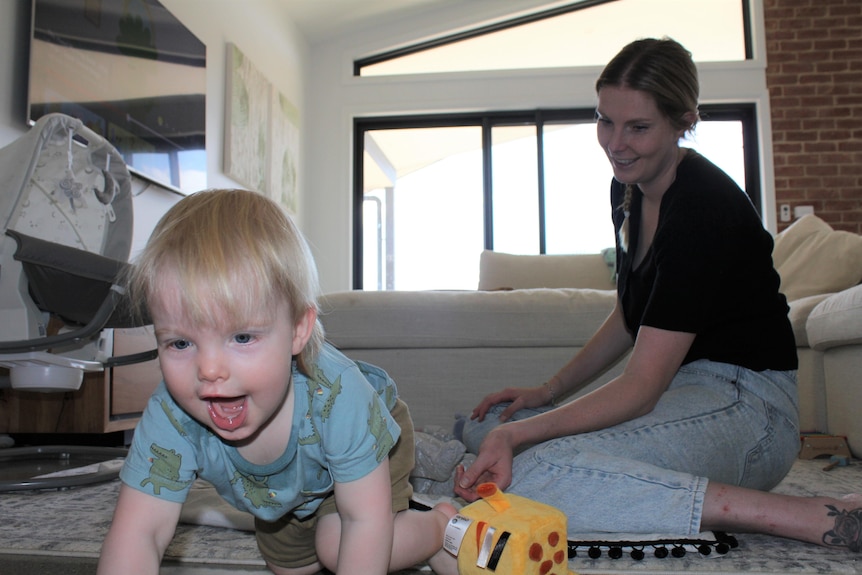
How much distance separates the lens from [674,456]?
1.09 metres

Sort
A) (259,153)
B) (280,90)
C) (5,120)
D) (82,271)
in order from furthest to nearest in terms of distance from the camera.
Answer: (280,90)
(259,153)
(5,120)
(82,271)

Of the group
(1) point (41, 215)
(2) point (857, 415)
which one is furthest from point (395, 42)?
(2) point (857, 415)

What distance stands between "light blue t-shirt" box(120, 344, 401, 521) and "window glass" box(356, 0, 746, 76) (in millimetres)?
4840

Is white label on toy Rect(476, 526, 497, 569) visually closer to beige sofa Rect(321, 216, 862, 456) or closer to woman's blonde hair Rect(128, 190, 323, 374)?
woman's blonde hair Rect(128, 190, 323, 374)

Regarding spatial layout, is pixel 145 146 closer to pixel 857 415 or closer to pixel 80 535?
pixel 80 535

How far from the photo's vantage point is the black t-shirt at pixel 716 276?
1.06 meters

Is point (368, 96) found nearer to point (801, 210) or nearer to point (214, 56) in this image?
point (214, 56)

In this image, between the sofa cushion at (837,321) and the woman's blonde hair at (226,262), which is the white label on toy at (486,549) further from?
the sofa cushion at (837,321)

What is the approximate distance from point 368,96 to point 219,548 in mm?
4660

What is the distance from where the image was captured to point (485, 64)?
5.31m

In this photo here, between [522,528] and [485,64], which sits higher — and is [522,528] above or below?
below

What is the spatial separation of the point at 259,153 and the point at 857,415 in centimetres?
332

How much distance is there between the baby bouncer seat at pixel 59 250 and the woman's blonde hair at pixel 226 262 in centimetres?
76

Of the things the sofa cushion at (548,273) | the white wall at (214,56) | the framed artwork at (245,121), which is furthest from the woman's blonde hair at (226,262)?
the framed artwork at (245,121)
